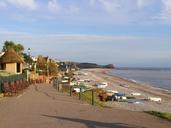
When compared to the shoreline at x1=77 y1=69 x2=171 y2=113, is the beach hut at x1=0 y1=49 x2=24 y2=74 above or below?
above

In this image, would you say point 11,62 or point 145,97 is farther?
point 11,62

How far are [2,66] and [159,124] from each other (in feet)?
185

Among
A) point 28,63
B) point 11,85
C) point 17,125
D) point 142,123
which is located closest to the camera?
point 17,125

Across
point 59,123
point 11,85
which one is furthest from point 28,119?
point 11,85

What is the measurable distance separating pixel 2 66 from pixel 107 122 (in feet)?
183

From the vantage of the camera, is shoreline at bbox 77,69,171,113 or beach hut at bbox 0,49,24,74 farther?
beach hut at bbox 0,49,24,74

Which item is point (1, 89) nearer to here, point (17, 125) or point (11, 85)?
point (11, 85)

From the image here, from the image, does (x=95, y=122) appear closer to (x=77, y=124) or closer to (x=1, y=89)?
(x=77, y=124)

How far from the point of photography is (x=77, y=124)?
15984 millimetres

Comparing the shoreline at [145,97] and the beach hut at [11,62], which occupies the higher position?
A: the beach hut at [11,62]

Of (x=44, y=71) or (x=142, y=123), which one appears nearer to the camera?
(x=142, y=123)

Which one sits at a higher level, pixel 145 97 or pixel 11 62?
pixel 11 62

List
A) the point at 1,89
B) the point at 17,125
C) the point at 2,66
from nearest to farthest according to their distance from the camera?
the point at 17,125 < the point at 1,89 < the point at 2,66

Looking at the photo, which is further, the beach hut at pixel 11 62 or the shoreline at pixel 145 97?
the beach hut at pixel 11 62
